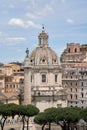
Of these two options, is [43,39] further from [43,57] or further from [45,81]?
[45,81]

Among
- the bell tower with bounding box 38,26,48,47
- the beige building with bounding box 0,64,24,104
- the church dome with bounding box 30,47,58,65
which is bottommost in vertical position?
the beige building with bounding box 0,64,24,104

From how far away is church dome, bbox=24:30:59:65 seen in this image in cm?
8756

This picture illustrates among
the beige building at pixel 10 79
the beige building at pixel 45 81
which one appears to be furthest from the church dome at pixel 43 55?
the beige building at pixel 10 79

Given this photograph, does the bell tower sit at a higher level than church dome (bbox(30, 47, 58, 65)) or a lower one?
higher

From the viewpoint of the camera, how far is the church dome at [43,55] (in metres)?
87.6

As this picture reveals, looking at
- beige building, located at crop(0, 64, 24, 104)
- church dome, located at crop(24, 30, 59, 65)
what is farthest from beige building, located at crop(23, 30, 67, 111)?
beige building, located at crop(0, 64, 24, 104)

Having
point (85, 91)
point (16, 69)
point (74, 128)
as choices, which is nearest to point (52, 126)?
point (74, 128)

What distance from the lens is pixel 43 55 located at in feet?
287

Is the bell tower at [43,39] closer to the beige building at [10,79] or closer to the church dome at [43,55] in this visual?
the church dome at [43,55]

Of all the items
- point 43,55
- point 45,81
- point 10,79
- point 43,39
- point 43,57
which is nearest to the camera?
point 45,81

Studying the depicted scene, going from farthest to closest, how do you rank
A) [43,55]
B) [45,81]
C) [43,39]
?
[43,39], [43,55], [45,81]

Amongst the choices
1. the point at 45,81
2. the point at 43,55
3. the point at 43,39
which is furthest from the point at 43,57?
the point at 45,81

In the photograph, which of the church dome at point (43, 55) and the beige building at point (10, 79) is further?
the beige building at point (10, 79)

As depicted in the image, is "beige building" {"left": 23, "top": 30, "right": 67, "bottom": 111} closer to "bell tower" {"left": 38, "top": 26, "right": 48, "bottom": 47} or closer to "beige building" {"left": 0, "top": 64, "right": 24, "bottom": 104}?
"bell tower" {"left": 38, "top": 26, "right": 48, "bottom": 47}
